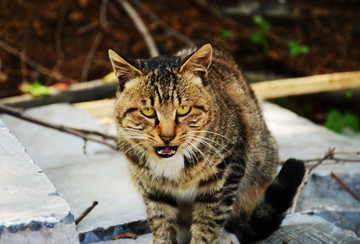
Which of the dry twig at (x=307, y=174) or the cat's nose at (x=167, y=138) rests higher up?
the cat's nose at (x=167, y=138)

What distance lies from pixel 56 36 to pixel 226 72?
3573 mm

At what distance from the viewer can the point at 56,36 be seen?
589 centimetres

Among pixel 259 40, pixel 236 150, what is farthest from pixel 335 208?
pixel 259 40

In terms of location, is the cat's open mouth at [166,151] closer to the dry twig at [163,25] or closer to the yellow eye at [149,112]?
the yellow eye at [149,112]

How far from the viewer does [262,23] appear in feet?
20.6

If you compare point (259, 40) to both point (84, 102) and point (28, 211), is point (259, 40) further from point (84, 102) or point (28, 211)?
point (28, 211)

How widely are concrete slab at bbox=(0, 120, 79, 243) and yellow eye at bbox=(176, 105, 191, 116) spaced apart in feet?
2.18

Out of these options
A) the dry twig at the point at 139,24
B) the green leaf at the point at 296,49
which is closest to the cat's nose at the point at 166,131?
the dry twig at the point at 139,24

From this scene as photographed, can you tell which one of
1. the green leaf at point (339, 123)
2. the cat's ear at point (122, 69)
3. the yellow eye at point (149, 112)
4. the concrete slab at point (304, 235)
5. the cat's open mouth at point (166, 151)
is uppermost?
the cat's ear at point (122, 69)

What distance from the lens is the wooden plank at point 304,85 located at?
15.4 feet

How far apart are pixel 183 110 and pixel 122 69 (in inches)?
13.7

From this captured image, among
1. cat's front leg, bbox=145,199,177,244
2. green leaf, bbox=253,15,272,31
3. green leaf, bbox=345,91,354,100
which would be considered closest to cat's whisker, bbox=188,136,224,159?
cat's front leg, bbox=145,199,177,244

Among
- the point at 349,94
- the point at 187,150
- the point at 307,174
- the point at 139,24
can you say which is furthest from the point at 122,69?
the point at 139,24

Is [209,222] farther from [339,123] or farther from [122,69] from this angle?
[339,123]
